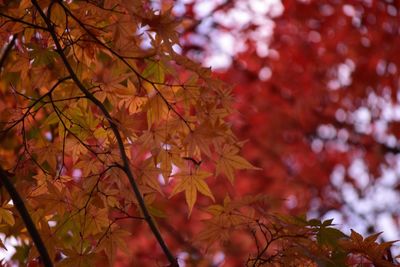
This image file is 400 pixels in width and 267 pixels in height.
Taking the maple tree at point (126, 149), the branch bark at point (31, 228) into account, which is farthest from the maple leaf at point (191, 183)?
the branch bark at point (31, 228)

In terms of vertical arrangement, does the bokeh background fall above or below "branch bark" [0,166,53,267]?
below

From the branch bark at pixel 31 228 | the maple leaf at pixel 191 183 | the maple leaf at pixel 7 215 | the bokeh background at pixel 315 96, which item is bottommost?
the bokeh background at pixel 315 96

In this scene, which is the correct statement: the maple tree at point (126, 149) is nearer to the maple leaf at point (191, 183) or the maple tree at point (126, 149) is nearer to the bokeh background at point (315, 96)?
the maple leaf at point (191, 183)

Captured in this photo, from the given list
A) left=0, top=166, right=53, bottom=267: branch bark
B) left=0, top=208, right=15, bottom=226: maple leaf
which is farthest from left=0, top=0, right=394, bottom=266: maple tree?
left=0, top=166, right=53, bottom=267: branch bark

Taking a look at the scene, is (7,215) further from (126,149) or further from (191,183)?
(191,183)

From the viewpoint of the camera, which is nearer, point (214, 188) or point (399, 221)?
point (214, 188)

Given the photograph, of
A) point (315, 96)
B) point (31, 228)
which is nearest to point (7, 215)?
point (31, 228)

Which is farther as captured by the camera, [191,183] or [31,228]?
[191,183]

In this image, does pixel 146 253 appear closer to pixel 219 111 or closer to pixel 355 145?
pixel 355 145

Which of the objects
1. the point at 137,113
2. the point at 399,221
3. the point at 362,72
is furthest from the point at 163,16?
the point at 399,221

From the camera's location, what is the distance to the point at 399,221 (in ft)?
17.7

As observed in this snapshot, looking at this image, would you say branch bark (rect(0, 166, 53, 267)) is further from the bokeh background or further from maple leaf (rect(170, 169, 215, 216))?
the bokeh background

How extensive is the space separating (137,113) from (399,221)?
15.6 ft

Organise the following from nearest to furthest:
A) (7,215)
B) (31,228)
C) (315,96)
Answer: (31,228) < (7,215) < (315,96)
